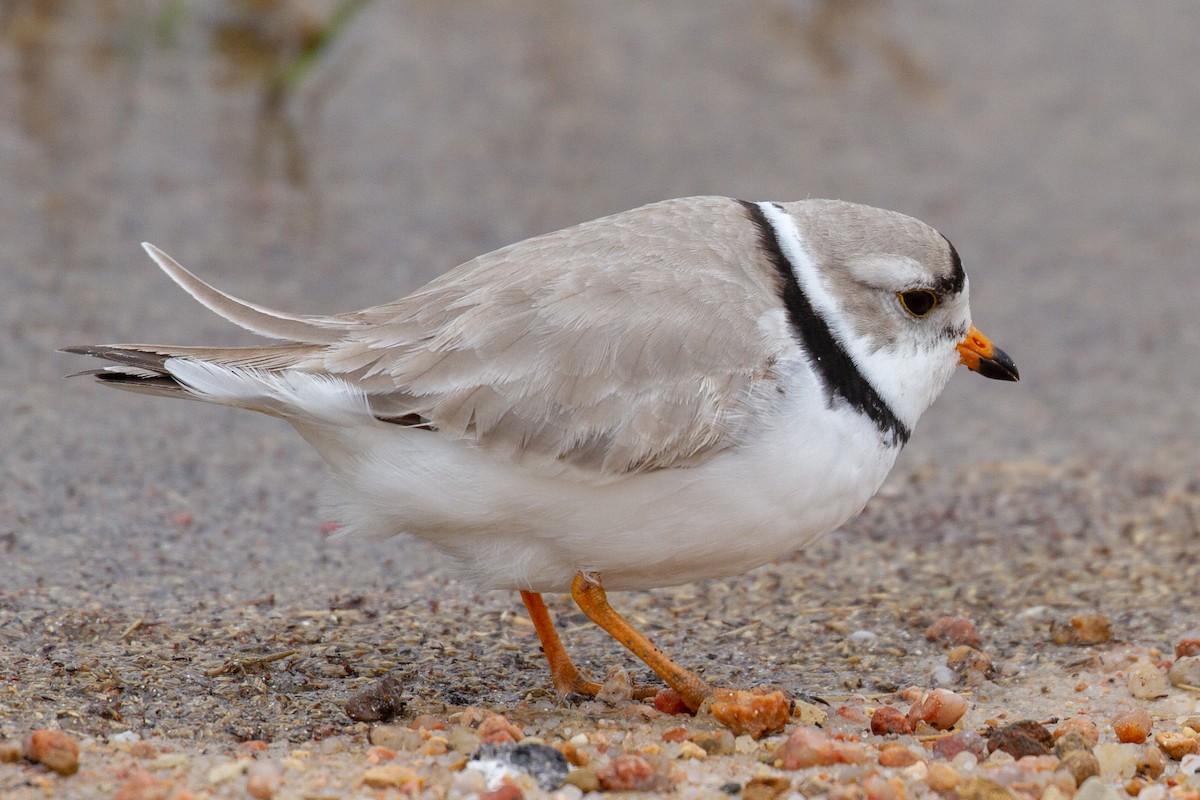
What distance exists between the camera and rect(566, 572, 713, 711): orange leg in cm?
409

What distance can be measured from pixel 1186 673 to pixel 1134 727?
1.79 feet

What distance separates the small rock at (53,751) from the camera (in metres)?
3.32

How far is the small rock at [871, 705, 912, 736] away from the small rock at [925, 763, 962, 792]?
17.5 inches

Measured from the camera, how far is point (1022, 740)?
3.80 metres

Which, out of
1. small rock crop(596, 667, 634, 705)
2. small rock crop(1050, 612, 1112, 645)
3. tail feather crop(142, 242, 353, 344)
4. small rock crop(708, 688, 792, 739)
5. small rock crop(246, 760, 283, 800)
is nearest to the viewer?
small rock crop(246, 760, 283, 800)

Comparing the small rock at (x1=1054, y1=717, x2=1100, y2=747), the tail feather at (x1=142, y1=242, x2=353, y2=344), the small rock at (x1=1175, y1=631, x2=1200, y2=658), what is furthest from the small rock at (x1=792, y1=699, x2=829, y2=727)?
the tail feather at (x1=142, y1=242, x2=353, y2=344)

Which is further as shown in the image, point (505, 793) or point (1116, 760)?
point (1116, 760)

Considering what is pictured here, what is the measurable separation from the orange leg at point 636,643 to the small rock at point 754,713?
142 millimetres

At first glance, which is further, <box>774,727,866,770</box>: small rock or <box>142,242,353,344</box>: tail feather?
<box>142,242,353,344</box>: tail feather

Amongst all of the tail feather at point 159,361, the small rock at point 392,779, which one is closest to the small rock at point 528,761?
the small rock at point 392,779

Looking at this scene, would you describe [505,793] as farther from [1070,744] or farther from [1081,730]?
[1081,730]

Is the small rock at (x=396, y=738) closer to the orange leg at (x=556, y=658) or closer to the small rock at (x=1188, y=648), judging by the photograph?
the orange leg at (x=556, y=658)

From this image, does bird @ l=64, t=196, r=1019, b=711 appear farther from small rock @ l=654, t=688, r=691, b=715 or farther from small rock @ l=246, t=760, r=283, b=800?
small rock @ l=246, t=760, r=283, b=800

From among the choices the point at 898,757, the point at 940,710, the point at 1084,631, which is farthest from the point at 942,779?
the point at 1084,631
